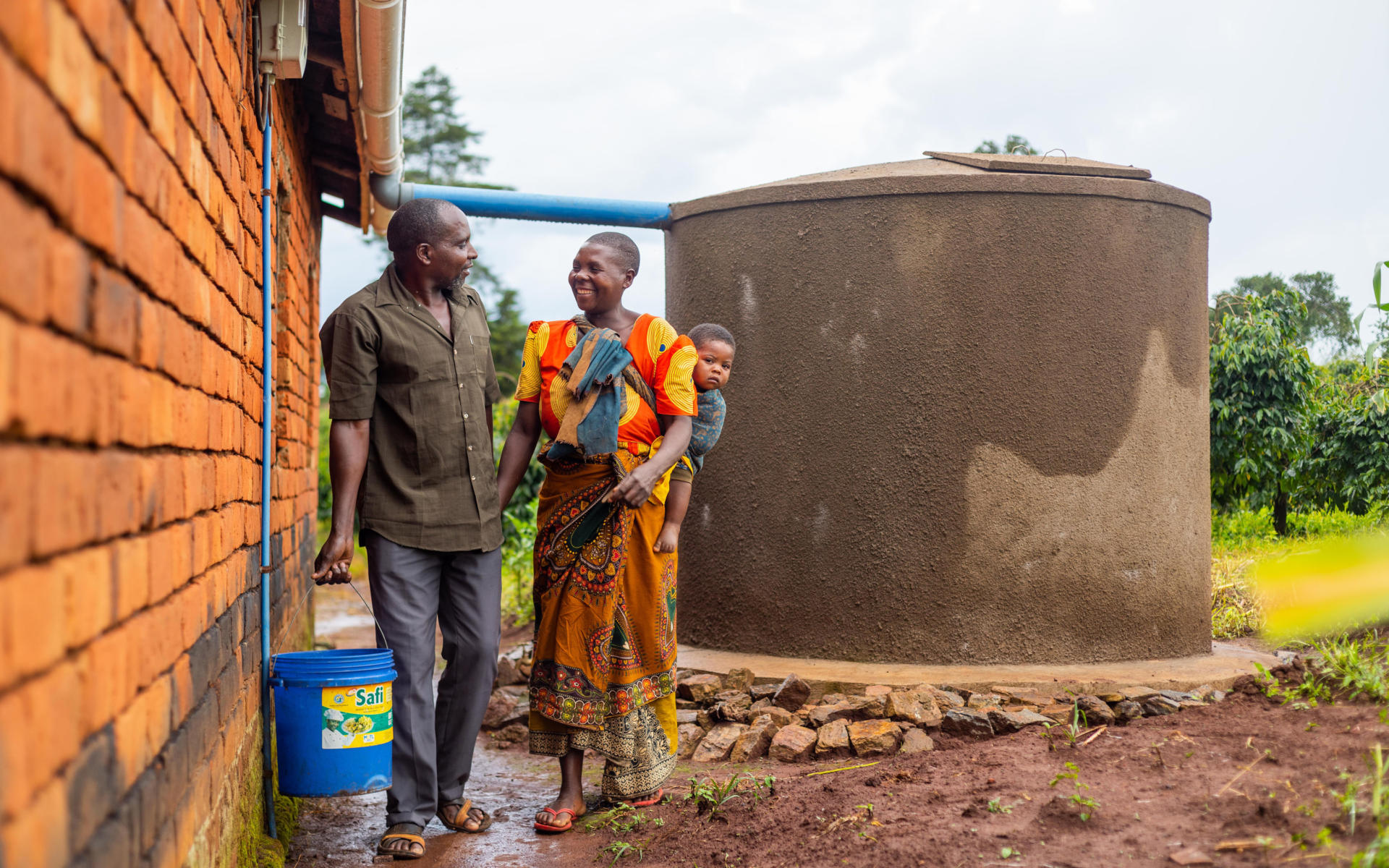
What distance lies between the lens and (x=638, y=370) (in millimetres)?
3818

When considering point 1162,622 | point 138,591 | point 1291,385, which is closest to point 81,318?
point 138,591

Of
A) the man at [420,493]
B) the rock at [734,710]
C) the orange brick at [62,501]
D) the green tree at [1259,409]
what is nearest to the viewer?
the orange brick at [62,501]

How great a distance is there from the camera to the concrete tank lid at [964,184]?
534 centimetres

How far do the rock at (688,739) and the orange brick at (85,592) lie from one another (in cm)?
339

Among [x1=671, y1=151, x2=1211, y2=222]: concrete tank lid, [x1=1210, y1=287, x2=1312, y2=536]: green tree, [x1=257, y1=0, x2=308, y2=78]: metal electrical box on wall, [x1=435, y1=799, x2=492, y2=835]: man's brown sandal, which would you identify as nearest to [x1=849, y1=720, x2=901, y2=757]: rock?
[x1=435, y1=799, x2=492, y2=835]: man's brown sandal

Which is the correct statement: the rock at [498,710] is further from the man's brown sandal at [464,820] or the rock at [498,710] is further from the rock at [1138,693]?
the rock at [1138,693]

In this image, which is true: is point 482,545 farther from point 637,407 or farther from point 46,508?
point 46,508

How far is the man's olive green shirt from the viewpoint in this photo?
3492mm

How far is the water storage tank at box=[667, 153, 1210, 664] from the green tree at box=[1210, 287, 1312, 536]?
22.5 feet

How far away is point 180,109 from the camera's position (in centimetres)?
220

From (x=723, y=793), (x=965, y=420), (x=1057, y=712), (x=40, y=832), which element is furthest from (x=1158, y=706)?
(x=40, y=832)

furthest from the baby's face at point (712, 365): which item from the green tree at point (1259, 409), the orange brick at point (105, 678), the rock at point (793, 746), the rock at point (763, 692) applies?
the green tree at point (1259, 409)

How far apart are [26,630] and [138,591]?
1.85ft

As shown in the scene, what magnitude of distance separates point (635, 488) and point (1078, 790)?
1521 millimetres
